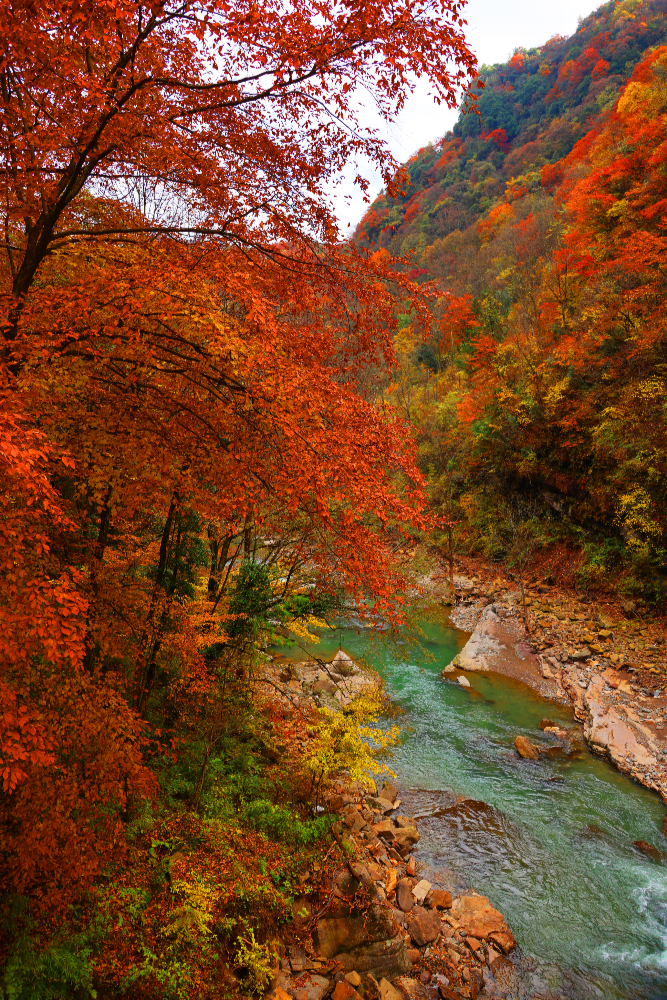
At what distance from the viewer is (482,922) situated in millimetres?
6027

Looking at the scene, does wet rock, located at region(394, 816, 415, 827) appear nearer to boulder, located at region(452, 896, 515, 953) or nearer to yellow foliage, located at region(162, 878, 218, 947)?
boulder, located at region(452, 896, 515, 953)

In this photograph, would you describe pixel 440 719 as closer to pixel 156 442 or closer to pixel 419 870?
pixel 419 870

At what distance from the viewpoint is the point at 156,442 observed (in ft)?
14.8

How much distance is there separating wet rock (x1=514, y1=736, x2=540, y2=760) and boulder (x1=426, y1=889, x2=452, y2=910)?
163 inches

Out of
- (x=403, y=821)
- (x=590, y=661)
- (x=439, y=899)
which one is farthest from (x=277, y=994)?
(x=590, y=661)

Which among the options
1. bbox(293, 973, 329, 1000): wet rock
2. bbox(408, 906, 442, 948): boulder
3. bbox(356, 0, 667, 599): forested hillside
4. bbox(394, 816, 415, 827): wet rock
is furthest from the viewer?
bbox(356, 0, 667, 599): forested hillside

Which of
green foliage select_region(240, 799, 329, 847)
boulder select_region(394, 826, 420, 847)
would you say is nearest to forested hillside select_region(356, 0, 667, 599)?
green foliage select_region(240, 799, 329, 847)

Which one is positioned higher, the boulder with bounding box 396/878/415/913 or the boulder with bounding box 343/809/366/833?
the boulder with bounding box 343/809/366/833

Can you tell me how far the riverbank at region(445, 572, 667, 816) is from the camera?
32.3 ft

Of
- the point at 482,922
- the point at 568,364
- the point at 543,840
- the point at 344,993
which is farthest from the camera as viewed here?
the point at 568,364

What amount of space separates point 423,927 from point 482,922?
90 cm

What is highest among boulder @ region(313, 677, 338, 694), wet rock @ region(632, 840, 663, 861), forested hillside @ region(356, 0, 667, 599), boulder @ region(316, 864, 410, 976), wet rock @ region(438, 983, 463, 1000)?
forested hillside @ region(356, 0, 667, 599)

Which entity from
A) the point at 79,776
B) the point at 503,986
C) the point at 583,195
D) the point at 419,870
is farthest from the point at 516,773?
the point at 583,195

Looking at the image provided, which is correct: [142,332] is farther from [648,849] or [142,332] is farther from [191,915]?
[648,849]
